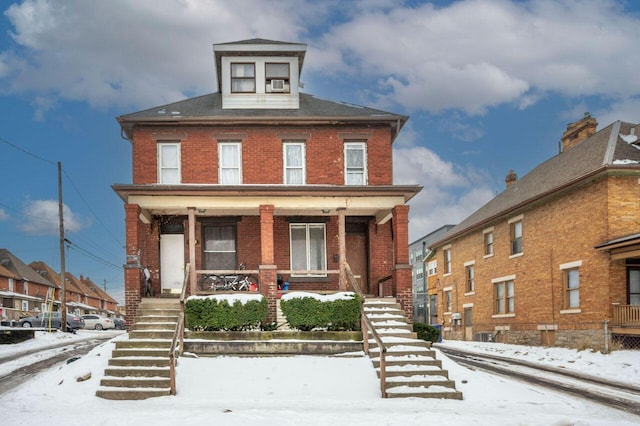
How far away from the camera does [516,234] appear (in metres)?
29.1

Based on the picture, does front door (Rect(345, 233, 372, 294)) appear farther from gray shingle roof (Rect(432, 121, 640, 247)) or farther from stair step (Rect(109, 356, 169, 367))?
stair step (Rect(109, 356, 169, 367))

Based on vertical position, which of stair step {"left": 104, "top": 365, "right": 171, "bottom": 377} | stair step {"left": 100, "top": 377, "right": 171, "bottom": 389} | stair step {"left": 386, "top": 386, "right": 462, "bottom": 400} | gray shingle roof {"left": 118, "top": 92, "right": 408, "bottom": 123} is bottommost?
stair step {"left": 386, "top": 386, "right": 462, "bottom": 400}

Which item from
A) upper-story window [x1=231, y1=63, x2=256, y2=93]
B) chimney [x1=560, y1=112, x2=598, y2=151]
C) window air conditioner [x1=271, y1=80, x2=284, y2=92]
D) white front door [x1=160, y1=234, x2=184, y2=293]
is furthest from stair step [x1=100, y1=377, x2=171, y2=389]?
chimney [x1=560, y1=112, x2=598, y2=151]

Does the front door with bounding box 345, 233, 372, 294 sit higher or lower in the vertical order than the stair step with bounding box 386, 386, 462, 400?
higher

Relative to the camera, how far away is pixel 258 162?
2180 cm

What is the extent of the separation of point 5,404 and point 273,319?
23.7 feet

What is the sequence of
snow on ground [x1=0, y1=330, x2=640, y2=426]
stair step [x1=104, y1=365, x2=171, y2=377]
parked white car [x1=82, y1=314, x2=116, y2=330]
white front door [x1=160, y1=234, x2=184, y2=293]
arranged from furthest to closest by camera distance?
1. parked white car [x1=82, y1=314, x2=116, y2=330]
2. white front door [x1=160, y1=234, x2=184, y2=293]
3. stair step [x1=104, y1=365, x2=171, y2=377]
4. snow on ground [x1=0, y1=330, x2=640, y2=426]

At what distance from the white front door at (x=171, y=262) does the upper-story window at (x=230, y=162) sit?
255 centimetres

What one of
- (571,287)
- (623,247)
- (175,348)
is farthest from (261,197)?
(571,287)

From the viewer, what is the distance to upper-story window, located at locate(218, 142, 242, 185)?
2170 cm

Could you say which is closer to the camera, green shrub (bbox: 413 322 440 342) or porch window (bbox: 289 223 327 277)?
green shrub (bbox: 413 322 440 342)

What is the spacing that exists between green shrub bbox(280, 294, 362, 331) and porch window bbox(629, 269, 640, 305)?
37.2 ft

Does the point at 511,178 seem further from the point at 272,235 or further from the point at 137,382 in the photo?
the point at 137,382

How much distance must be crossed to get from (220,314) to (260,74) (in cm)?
1083
